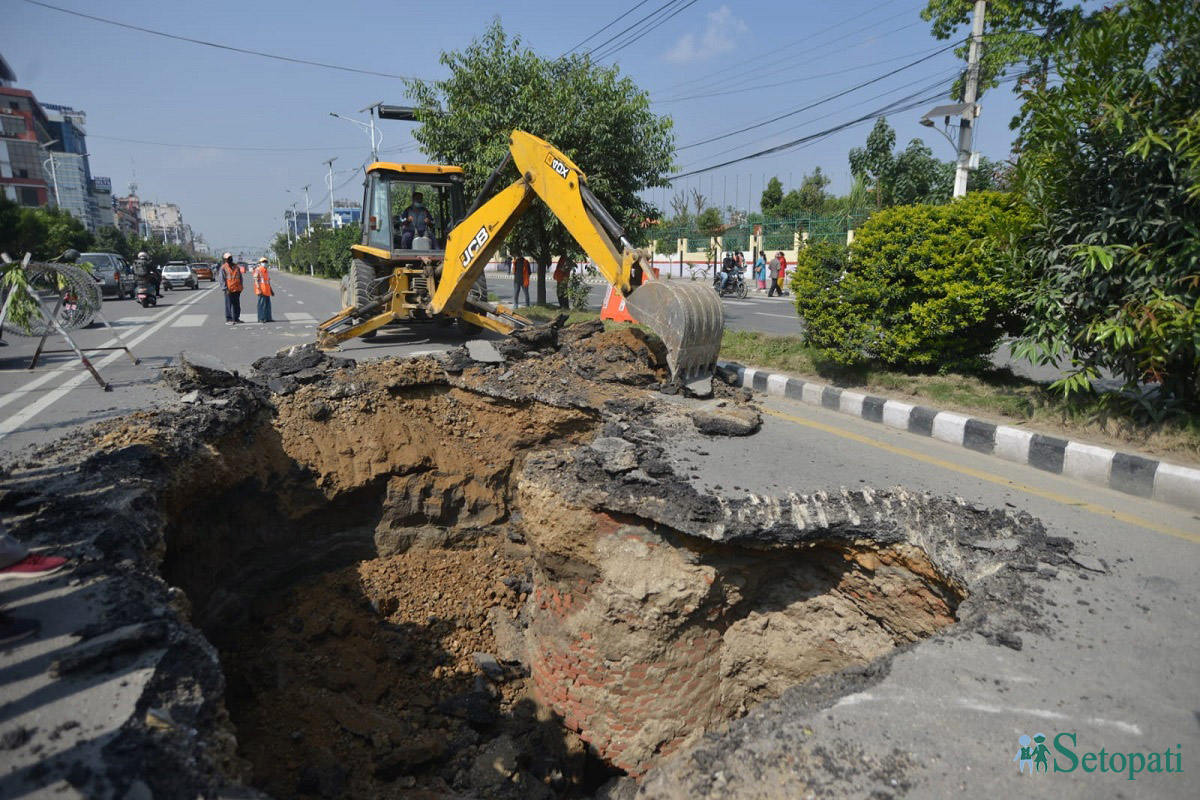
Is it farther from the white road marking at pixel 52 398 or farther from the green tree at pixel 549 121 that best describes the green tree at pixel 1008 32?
the white road marking at pixel 52 398

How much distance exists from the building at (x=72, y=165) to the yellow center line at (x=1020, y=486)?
253 feet

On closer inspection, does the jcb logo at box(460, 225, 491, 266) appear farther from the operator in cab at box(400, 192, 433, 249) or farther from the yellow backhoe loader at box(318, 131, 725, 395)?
the operator in cab at box(400, 192, 433, 249)

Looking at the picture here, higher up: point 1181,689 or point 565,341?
point 565,341

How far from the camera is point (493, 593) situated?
5.77 meters

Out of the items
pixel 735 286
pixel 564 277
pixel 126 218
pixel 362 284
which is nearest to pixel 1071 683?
pixel 362 284

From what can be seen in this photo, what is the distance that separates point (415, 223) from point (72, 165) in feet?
279

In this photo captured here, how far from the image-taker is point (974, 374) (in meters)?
6.93

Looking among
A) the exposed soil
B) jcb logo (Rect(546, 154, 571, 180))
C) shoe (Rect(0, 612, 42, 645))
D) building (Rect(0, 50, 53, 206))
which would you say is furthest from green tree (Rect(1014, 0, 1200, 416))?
building (Rect(0, 50, 53, 206))

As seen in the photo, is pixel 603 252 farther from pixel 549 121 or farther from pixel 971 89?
pixel 971 89

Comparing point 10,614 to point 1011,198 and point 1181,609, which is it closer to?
point 1181,609

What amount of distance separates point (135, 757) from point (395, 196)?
366 inches

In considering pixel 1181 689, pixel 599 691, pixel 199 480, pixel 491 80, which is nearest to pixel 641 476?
pixel 599 691

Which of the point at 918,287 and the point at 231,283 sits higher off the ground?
the point at 918,287

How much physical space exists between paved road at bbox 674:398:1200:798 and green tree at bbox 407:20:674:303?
897 cm
